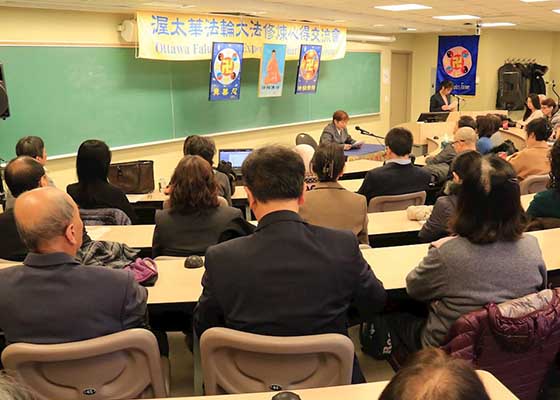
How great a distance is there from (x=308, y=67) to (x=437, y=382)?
26.9 feet

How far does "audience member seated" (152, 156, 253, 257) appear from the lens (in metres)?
2.67

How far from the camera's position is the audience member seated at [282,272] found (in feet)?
5.31

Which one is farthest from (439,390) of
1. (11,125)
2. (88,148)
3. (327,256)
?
(11,125)

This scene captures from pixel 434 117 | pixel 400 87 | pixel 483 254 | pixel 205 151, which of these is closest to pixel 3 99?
pixel 205 151

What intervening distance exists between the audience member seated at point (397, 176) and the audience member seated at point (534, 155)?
3.35ft

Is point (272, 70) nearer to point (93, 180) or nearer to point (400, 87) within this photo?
point (93, 180)

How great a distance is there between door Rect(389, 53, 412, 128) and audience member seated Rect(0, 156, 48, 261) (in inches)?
396

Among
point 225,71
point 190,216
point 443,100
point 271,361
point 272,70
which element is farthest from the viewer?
point 443,100

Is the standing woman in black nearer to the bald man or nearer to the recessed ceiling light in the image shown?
the recessed ceiling light

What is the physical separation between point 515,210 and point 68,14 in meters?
5.27

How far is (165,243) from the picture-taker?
272 centimetres

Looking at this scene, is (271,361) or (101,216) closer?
(271,361)

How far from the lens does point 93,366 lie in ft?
5.23

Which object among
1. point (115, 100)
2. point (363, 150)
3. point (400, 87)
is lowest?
point (363, 150)
